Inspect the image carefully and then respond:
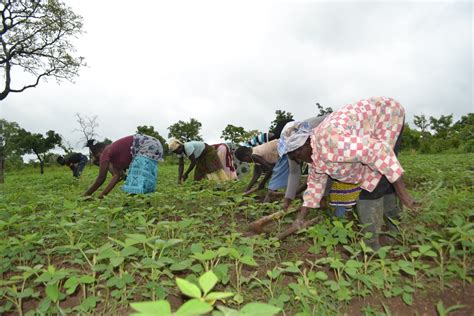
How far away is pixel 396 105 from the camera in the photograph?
8.41 feet

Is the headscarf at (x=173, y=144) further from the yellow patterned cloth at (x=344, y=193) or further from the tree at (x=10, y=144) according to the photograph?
the tree at (x=10, y=144)

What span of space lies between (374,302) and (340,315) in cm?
27

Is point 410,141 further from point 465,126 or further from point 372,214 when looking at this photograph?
point 372,214

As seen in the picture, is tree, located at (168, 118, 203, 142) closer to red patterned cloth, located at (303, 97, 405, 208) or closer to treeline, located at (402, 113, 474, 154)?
treeline, located at (402, 113, 474, 154)

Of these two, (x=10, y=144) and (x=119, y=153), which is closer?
(x=119, y=153)

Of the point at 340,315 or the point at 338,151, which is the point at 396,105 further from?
the point at 340,315

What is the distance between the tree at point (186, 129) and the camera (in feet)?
139

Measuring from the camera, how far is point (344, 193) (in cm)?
263

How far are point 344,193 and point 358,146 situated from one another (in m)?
0.65

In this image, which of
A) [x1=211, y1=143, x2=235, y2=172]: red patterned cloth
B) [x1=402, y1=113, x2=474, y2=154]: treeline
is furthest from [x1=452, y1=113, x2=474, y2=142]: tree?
[x1=211, y1=143, x2=235, y2=172]: red patterned cloth

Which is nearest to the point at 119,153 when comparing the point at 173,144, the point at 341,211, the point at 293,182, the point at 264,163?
the point at 173,144

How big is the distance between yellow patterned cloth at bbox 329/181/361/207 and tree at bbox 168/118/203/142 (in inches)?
1574

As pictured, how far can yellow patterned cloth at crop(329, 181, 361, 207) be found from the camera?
100 inches

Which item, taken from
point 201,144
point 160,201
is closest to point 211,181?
point 201,144
